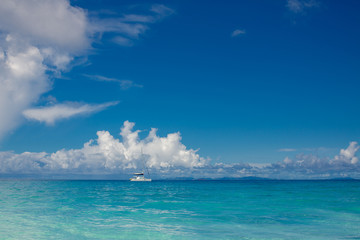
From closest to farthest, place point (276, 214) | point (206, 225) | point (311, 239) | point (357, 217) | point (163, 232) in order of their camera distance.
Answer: point (311, 239) < point (163, 232) < point (206, 225) < point (357, 217) < point (276, 214)

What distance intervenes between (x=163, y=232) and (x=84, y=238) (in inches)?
228

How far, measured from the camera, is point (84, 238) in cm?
1998

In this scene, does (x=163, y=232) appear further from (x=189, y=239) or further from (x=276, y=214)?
(x=276, y=214)

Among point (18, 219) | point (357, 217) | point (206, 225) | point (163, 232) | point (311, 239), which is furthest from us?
point (357, 217)

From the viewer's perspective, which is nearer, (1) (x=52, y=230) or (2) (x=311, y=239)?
(2) (x=311, y=239)

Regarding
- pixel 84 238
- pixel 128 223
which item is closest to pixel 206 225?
pixel 128 223

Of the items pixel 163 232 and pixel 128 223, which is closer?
pixel 163 232

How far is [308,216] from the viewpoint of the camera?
98.8 ft

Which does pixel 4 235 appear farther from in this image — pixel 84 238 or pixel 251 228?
pixel 251 228

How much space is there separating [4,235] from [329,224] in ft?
84.3

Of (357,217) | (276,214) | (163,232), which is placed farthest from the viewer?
(276,214)

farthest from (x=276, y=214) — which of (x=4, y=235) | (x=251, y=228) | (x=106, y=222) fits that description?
(x=4, y=235)

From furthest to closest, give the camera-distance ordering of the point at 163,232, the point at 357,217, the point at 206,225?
the point at 357,217, the point at 206,225, the point at 163,232

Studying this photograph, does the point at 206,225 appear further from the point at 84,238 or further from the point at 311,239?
the point at 84,238
